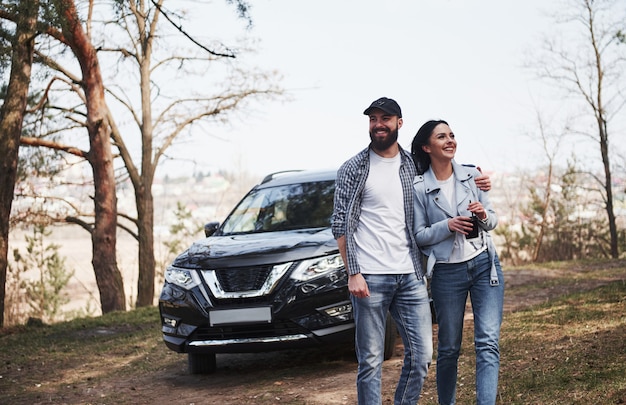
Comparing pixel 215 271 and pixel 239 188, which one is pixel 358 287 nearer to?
pixel 215 271

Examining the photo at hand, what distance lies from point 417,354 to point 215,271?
2736 mm

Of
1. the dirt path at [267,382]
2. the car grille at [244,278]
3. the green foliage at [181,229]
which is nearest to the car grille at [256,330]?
the car grille at [244,278]

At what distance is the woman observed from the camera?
4.23 metres

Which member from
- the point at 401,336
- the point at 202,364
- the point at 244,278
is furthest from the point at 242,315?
the point at 401,336

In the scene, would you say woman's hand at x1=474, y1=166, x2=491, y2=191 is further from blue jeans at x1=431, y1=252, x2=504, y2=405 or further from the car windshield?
the car windshield

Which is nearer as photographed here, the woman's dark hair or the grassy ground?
the woman's dark hair

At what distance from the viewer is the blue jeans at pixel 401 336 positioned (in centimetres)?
422

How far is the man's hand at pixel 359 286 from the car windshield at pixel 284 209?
3078 mm

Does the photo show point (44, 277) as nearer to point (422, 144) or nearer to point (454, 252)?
point (422, 144)

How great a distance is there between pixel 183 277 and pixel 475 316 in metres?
3.22

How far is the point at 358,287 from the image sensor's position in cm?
415

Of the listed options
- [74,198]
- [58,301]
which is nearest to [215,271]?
[74,198]

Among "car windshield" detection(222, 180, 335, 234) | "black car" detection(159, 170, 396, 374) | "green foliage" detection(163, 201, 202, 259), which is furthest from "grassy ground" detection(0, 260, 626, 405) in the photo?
"green foliage" detection(163, 201, 202, 259)

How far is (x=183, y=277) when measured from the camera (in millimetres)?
6859
